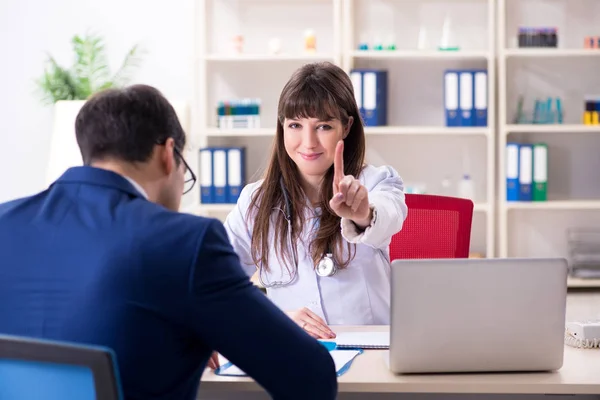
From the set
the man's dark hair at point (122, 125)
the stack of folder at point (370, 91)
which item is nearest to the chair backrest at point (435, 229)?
the man's dark hair at point (122, 125)

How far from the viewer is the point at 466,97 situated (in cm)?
474

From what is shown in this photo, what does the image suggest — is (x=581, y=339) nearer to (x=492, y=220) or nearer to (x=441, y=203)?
(x=441, y=203)

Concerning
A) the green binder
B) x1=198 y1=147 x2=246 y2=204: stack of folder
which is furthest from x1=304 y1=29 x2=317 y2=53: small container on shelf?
the green binder

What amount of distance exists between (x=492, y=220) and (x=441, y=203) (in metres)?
2.52

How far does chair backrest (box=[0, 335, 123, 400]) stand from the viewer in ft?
3.50

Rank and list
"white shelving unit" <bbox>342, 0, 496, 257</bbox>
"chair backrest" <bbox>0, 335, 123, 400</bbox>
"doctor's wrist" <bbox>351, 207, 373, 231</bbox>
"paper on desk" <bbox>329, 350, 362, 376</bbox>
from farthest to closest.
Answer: "white shelving unit" <bbox>342, 0, 496, 257</bbox>, "doctor's wrist" <bbox>351, 207, 373, 231</bbox>, "paper on desk" <bbox>329, 350, 362, 376</bbox>, "chair backrest" <bbox>0, 335, 123, 400</bbox>

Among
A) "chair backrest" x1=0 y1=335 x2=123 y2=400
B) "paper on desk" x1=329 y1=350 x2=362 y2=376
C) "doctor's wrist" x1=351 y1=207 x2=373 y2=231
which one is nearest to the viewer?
"chair backrest" x1=0 y1=335 x2=123 y2=400

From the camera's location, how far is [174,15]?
515 cm

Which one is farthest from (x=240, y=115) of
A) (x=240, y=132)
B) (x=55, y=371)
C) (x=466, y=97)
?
(x=55, y=371)

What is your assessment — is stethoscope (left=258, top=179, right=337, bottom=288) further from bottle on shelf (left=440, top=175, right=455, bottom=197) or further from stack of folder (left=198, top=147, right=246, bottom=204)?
bottle on shelf (left=440, top=175, right=455, bottom=197)

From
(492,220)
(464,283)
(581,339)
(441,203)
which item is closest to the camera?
(464,283)


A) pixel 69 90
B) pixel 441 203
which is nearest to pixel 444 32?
pixel 69 90

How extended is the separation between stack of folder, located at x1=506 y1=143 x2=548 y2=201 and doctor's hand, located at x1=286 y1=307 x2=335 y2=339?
10.0 ft

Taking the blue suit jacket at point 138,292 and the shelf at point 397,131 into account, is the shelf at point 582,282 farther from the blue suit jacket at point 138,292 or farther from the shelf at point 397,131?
the blue suit jacket at point 138,292
